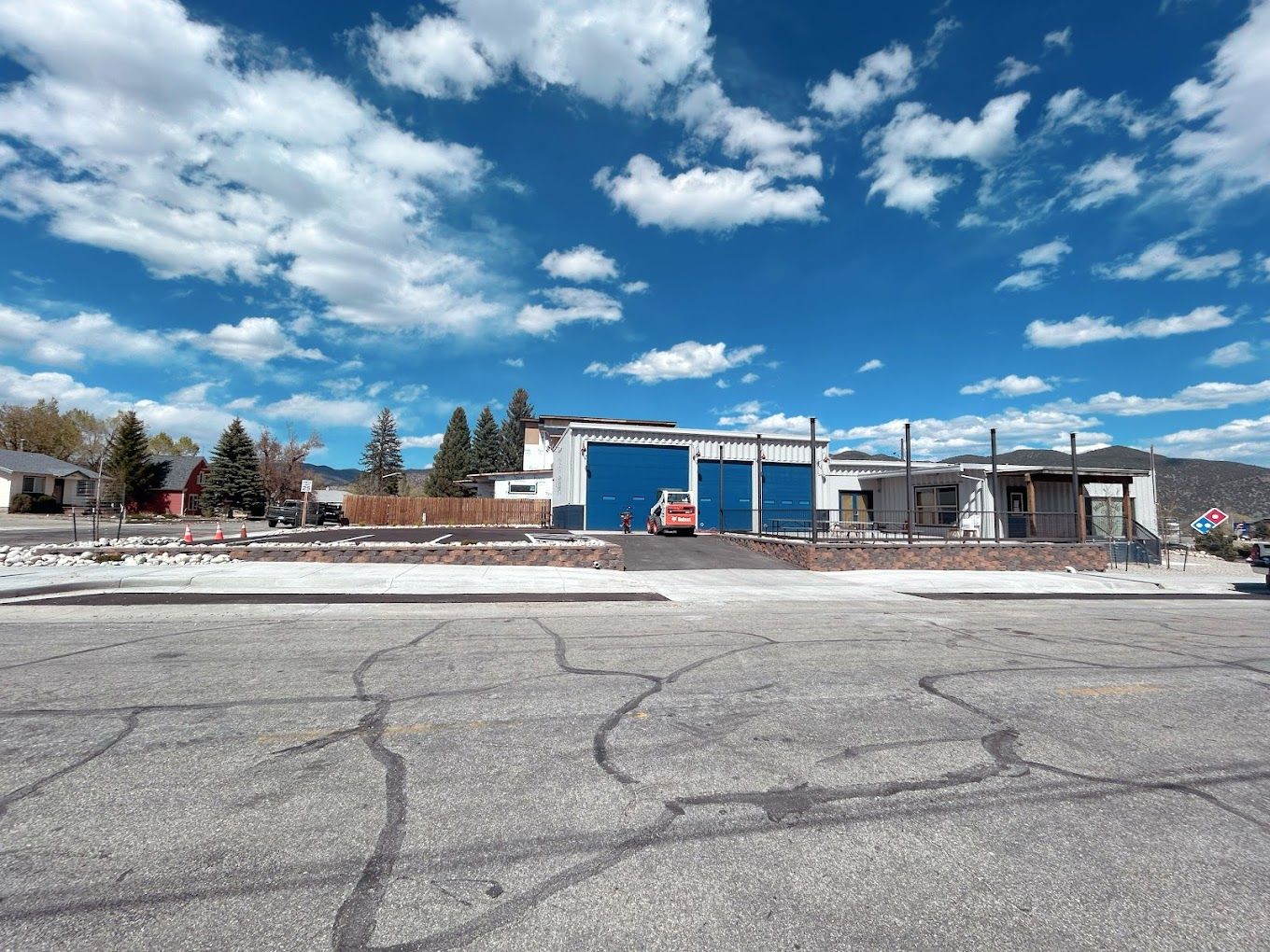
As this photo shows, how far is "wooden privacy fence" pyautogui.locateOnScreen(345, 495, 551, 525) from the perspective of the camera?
45.6m

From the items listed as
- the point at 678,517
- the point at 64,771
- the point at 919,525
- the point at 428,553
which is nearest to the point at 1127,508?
the point at 919,525

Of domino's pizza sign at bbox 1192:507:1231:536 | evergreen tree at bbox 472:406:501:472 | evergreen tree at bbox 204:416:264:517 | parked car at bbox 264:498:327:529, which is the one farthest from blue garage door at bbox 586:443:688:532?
evergreen tree at bbox 472:406:501:472

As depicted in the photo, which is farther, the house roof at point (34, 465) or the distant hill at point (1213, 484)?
the distant hill at point (1213, 484)

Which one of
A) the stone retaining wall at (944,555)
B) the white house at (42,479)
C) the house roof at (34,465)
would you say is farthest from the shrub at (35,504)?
the stone retaining wall at (944,555)

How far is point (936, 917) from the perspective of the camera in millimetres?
2758

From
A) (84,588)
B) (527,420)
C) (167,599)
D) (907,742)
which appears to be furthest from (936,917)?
(527,420)

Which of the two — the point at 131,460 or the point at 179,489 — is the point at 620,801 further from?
the point at 179,489

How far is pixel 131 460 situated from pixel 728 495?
156 ft

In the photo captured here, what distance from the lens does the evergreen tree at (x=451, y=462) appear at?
81.0m

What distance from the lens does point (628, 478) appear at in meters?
34.7

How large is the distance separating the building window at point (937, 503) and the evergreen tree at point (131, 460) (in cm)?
5523

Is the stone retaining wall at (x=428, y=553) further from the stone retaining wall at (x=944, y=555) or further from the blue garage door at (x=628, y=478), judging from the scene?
the blue garage door at (x=628, y=478)

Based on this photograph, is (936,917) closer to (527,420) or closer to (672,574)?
(672,574)

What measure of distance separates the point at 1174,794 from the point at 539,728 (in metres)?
4.04
